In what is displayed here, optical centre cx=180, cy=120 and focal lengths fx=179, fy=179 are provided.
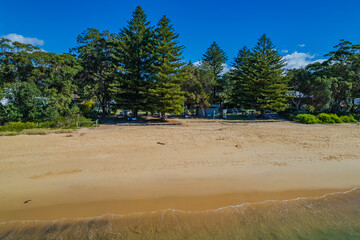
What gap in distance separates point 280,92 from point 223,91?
11.8 meters

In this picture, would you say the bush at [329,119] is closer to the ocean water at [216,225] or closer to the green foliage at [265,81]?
the green foliage at [265,81]

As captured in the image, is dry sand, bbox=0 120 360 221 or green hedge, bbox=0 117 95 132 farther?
green hedge, bbox=0 117 95 132

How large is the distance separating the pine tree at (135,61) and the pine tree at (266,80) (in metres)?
15.2

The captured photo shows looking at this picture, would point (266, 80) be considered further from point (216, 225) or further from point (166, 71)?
point (216, 225)

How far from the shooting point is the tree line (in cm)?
1886

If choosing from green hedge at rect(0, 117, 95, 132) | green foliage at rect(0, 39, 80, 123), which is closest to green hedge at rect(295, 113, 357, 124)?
green hedge at rect(0, 117, 95, 132)

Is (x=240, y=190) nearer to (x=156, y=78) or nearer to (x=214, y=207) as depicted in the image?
(x=214, y=207)

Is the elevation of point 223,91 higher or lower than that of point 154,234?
higher

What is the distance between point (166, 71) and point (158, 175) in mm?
17923

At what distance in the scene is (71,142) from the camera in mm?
10820

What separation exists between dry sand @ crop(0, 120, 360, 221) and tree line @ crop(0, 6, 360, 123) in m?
11.0

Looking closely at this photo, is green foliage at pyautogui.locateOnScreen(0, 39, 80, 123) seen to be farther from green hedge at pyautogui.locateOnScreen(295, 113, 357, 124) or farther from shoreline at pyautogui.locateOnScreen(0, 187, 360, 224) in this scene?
green hedge at pyautogui.locateOnScreen(295, 113, 357, 124)

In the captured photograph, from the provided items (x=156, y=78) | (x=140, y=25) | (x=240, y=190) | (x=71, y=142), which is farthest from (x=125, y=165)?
(x=140, y=25)

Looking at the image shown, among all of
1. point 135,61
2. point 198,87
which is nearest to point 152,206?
point 135,61
